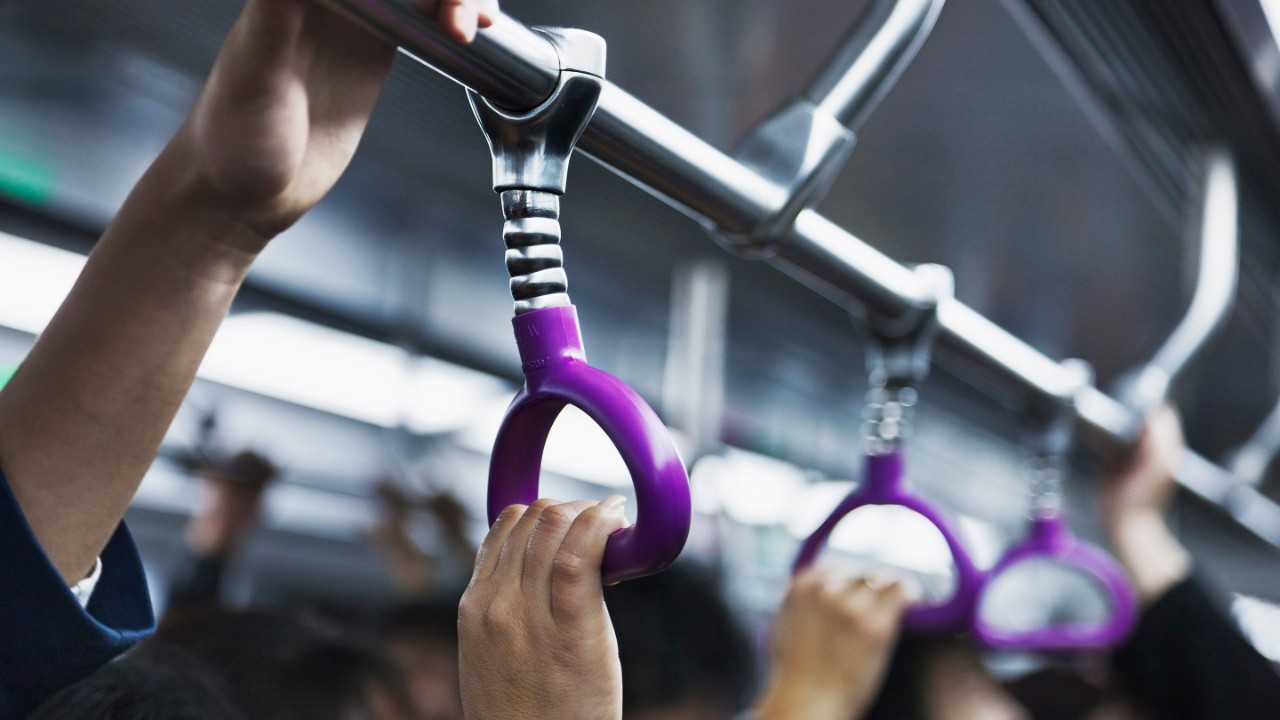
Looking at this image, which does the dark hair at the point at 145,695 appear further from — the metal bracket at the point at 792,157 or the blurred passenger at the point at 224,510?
the blurred passenger at the point at 224,510

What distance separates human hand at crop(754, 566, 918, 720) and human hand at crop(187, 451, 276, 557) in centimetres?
147

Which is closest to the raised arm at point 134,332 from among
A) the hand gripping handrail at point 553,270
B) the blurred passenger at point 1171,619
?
the hand gripping handrail at point 553,270

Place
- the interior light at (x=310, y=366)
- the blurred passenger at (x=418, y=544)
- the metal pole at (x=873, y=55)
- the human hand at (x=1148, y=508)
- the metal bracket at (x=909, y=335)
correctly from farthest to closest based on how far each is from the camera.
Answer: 1. the blurred passenger at (x=418, y=544)
2. the interior light at (x=310, y=366)
3. the human hand at (x=1148, y=508)
4. the metal bracket at (x=909, y=335)
5. the metal pole at (x=873, y=55)

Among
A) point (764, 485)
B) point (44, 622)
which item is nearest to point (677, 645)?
point (44, 622)

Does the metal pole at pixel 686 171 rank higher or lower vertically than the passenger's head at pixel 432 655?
higher

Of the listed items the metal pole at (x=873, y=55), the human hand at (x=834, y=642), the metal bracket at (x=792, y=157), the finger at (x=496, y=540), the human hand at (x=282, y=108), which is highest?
the metal pole at (x=873, y=55)

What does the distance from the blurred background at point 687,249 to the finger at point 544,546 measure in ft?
2.70

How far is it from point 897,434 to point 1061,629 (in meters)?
0.41

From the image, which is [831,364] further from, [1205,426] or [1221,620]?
[1221,620]

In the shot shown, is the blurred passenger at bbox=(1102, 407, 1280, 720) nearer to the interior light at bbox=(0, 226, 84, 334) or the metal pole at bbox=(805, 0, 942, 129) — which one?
the metal pole at bbox=(805, 0, 942, 129)

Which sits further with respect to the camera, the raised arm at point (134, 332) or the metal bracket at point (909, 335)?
the metal bracket at point (909, 335)

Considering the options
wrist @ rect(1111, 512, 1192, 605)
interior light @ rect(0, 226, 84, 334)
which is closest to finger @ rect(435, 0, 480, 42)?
wrist @ rect(1111, 512, 1192, 605)

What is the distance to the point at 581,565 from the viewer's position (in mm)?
494

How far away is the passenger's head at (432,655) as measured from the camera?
225 cm
